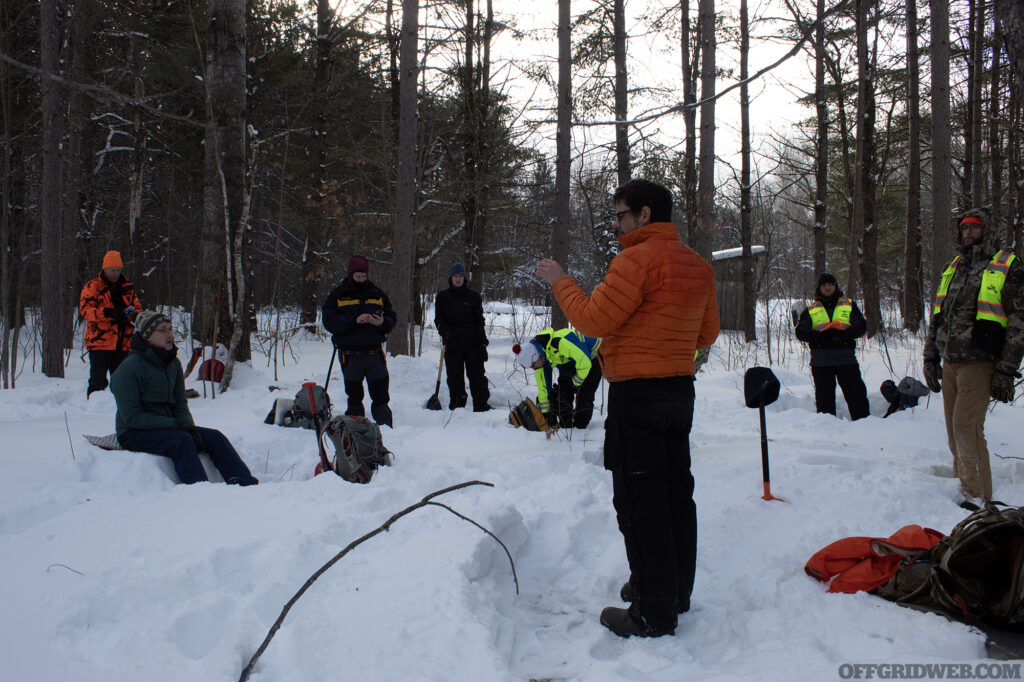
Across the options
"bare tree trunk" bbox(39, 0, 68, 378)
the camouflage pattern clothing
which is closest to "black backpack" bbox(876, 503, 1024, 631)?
the camouflage pattern clothing

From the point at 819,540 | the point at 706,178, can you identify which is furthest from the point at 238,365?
the point at 706,178

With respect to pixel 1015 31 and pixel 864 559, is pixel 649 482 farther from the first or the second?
pixel 1015 31

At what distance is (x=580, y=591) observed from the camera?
3.03 m

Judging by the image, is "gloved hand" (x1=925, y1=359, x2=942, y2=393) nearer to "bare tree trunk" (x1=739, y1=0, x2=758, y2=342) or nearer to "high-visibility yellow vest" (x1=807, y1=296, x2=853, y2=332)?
"high-visibility yellow vest" (x1=807, y1=296, x2=853, y2=332)

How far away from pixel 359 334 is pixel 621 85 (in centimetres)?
1073

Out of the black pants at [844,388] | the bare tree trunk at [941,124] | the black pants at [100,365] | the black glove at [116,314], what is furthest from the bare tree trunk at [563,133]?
the black pants at [100,365]

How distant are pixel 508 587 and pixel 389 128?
15111 mm

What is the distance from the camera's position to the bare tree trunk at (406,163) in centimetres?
1001

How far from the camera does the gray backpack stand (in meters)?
4.42

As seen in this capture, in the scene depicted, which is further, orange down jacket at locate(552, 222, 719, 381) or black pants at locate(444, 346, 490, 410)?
black pants at locate(444, 346, 490, 410)

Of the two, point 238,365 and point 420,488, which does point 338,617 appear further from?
point 238,365

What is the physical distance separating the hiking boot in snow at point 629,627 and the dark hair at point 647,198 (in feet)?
→ 5.50

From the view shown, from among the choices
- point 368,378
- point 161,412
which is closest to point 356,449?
point 161,412

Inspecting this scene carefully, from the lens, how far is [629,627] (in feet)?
8.45
